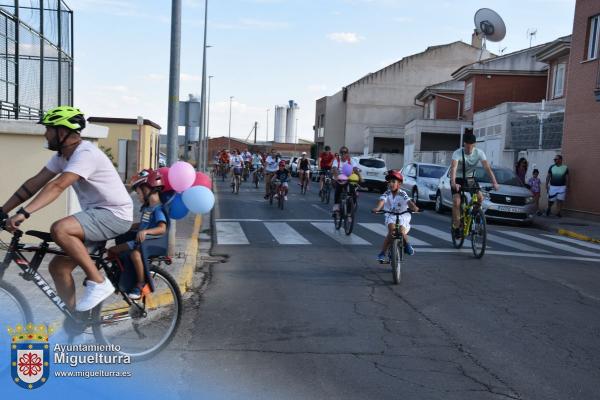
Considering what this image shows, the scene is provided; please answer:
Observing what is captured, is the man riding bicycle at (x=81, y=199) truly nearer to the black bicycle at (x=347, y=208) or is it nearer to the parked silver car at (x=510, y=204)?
the black bicycle at (x=347, y=208)

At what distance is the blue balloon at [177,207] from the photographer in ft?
18.5

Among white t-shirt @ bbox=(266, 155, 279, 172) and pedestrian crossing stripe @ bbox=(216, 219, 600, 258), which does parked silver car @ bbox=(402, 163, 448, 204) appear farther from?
pedestrian crossing stripe @ bbox=(216, 219, 600, 258)

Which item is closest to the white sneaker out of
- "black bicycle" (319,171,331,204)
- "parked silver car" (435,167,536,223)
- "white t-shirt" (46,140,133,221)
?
"white t-shirt" (46,140,133,221)

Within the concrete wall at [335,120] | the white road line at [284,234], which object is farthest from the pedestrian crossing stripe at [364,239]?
the concrete wall at [335,120]

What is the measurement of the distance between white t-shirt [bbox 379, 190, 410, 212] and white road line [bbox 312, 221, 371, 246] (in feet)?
10.5

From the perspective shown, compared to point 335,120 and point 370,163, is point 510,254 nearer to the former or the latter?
point 370,163

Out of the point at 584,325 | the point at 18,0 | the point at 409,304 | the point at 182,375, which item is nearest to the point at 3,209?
the point at 182,375

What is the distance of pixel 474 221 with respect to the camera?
1087cm

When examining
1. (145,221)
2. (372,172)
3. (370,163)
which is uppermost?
(145,221)

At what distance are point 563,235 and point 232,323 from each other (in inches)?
466

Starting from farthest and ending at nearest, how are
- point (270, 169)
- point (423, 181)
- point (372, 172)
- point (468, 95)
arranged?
point (468, 95)
point (372, 172)
point (423, 181)
point (270, 169)

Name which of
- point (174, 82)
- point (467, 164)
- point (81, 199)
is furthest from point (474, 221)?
point (81, 199)

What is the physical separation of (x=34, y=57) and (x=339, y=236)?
248 inches

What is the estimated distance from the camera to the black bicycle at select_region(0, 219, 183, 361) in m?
4.60
